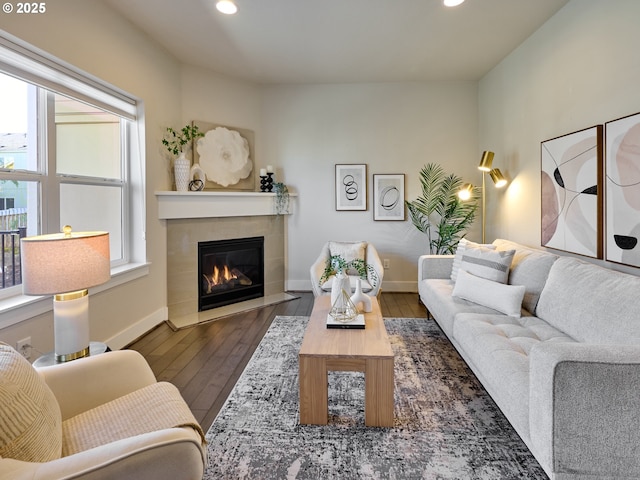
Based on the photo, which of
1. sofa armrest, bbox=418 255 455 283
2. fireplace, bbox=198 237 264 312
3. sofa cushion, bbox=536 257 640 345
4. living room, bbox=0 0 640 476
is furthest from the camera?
fireplace, bbox=198 237 264 312

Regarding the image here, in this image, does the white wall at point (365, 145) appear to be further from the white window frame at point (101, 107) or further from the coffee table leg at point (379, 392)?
the coffee table leg at point (379, 392)

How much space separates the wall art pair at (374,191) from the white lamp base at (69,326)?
3.41 m

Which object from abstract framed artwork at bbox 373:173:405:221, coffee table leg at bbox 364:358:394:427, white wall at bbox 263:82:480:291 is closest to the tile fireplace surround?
white wall at bbox 263:82:480:291

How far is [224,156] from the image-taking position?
4.24 meters

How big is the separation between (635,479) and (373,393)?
1037mm

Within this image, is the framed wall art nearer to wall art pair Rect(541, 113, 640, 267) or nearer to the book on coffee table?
the book on coffee table

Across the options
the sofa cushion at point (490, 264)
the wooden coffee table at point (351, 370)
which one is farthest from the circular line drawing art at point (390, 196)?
the wooden coffee table at point (351, 370)

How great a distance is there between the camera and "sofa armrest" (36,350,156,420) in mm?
1349

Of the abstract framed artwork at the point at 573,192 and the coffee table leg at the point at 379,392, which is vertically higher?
the abstract framed artwork at the point at 573,192

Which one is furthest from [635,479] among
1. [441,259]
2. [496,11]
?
[496,11]

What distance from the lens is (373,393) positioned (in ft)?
6.07

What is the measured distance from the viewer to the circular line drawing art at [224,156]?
161 inches

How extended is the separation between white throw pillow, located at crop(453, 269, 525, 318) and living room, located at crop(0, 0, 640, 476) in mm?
641

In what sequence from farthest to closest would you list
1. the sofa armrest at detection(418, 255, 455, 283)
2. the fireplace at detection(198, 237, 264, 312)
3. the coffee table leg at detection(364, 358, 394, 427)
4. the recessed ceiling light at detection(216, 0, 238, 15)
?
the fireplace at detection(198, 237, 264, 312)
the sofa armrest at detection(418, 255, 455, 283)
the recessed ceiling light at detection(216, 0, 238, 15)
the coffee table leg at detection(364, 358, 394, 427)
